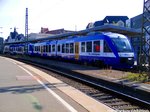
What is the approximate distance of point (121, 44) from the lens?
1123 inches

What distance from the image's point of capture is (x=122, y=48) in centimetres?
2822

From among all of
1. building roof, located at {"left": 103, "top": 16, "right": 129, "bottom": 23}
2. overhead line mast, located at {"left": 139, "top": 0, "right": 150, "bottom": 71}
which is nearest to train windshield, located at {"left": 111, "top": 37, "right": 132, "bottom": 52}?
overhead line mast, located at {"left": 139, "top": 0, "right": 150, "bottom": 71}

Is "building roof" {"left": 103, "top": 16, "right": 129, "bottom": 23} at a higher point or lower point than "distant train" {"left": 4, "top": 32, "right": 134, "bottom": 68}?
higher

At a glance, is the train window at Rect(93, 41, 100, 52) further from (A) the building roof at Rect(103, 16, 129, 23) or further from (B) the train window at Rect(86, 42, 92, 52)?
(A) the building roof at Rect(103, 16, 129, 23)

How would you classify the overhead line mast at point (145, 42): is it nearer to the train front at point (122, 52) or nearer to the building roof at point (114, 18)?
the train front at point (122, 52)

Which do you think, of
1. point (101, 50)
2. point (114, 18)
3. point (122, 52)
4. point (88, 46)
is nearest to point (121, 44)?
point (122, 52)

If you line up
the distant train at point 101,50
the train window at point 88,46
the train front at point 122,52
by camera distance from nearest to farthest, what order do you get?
the train front at point 122,52 → the distant train at point 101,50 → the train window at point 88,46

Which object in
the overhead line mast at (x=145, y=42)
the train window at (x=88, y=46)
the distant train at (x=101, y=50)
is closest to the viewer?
the overhead line mast at (x=145, y=42)

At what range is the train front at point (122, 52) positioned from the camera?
2759 cm

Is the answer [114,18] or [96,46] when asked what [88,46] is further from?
[114,18]

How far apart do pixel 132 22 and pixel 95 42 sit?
3541 centimetres

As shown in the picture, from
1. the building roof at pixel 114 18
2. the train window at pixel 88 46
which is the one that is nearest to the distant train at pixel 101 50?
the train window at pixel 88 46

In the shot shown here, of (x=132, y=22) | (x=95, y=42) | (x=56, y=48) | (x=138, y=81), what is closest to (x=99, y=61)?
(x=95, y=42)

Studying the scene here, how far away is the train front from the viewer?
27.6 m
